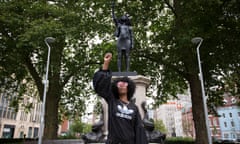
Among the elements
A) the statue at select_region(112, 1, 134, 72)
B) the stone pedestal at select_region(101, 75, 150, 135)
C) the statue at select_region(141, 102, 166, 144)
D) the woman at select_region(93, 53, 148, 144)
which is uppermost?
the statue at select_region(112, 1, 134, 72)

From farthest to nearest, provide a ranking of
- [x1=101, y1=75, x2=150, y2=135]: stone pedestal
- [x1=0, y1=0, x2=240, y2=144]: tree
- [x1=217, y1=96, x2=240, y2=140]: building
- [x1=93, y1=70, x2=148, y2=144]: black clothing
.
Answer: [x1=217, y1=96, x2=240, y2=140]: building → [x1=0, y1=0, x2=240, y2=144]: tree → [x1=101, y1=75, x2=150, y2=135]: stone pedestal → [x1=93, y1=70, x2=148, y2=144]: black clothing

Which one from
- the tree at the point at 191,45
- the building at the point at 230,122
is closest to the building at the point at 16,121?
the tree at the point at 191,45

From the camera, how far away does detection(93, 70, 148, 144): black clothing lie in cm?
265

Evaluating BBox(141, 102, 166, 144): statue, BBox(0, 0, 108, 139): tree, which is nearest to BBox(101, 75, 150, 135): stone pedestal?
BBox(141, 102, 166, 144): statue

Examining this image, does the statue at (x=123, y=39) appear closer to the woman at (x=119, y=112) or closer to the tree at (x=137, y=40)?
the tree at (x=137, y=40)

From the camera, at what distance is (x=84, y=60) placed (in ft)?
56.7

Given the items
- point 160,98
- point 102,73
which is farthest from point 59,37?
point 102,73

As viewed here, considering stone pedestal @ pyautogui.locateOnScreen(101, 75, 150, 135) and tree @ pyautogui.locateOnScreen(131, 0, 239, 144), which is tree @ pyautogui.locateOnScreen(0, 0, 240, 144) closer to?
tree @ pyautogui.locateOnScreen(131, 0, 239, 144)

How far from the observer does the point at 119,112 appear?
2.77m

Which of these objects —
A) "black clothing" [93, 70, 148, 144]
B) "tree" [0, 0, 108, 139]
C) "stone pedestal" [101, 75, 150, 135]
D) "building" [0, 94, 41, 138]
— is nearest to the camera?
"black clothing" [93, 70, 148, 144]

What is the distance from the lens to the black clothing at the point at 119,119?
265 cm

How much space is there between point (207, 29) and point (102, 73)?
12355mm

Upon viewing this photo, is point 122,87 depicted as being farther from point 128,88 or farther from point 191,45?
point 191,45

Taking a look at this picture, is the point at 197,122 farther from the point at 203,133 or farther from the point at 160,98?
the point at 160,98
